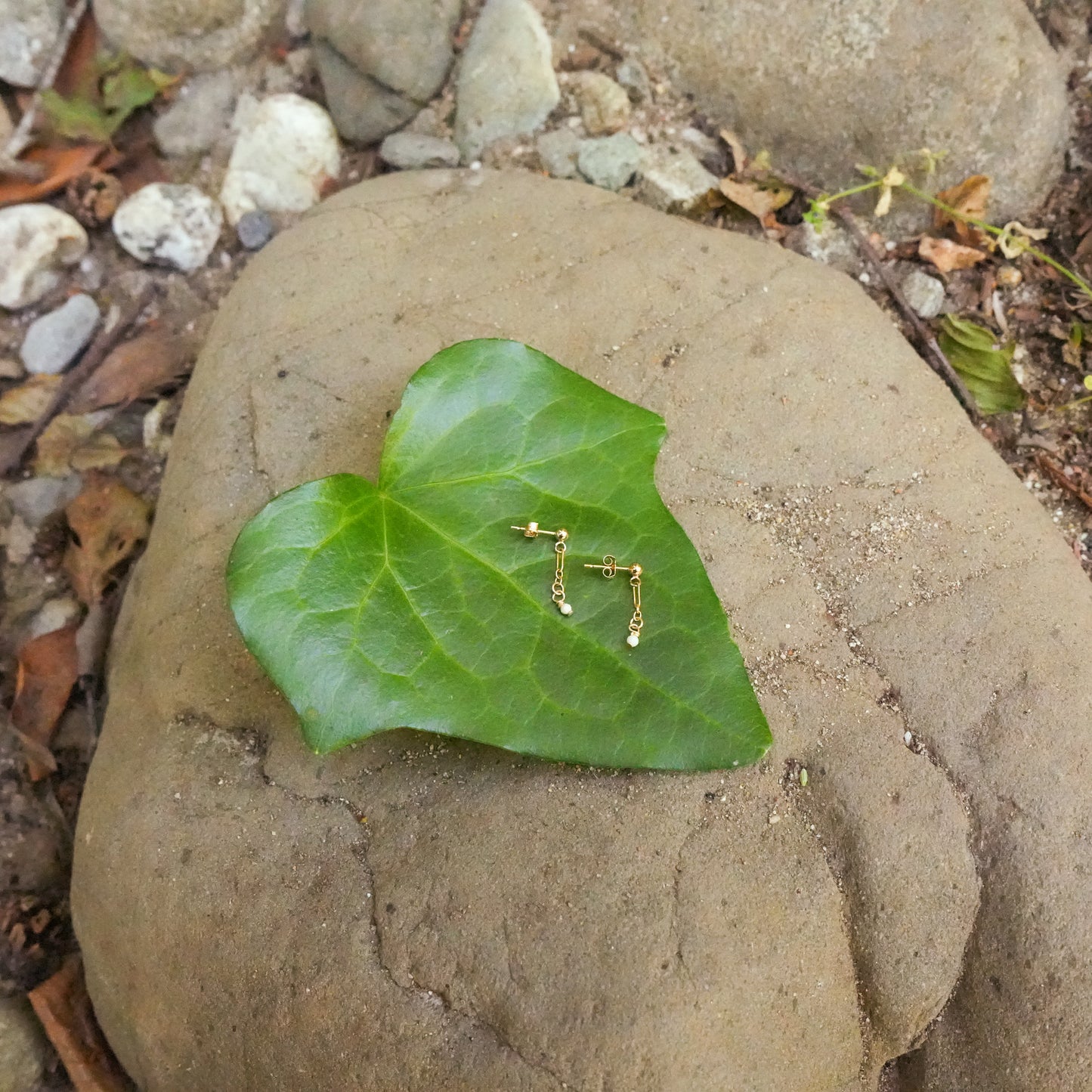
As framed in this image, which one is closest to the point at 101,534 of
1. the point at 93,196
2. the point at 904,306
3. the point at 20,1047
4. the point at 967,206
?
the point at 93,196

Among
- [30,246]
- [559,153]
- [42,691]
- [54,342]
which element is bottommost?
[42,691]

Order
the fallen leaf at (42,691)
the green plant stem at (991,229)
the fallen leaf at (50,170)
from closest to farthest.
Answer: the fallen leaf at (42,691)
the green plant stem at (991,229)
the fallen leaf at (50,170)

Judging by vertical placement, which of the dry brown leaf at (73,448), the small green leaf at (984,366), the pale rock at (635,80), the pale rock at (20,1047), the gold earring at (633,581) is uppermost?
the pale rock at (635,80)

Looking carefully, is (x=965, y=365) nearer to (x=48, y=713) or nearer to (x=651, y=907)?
(x=651, y=907)

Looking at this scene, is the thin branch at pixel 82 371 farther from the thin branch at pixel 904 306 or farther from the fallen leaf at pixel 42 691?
the thin branch at pixel 904 306

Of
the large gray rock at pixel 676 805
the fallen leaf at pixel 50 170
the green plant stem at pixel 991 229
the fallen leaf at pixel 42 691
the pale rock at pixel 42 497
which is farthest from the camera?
the fallen leaf at pixel 50 170

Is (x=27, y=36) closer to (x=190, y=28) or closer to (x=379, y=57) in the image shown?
(x=190, y=28)

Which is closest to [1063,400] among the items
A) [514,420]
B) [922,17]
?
[922,17]

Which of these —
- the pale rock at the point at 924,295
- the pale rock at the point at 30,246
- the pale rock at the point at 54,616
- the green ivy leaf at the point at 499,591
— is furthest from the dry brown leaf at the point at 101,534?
the pale rock at the point at 924,295
